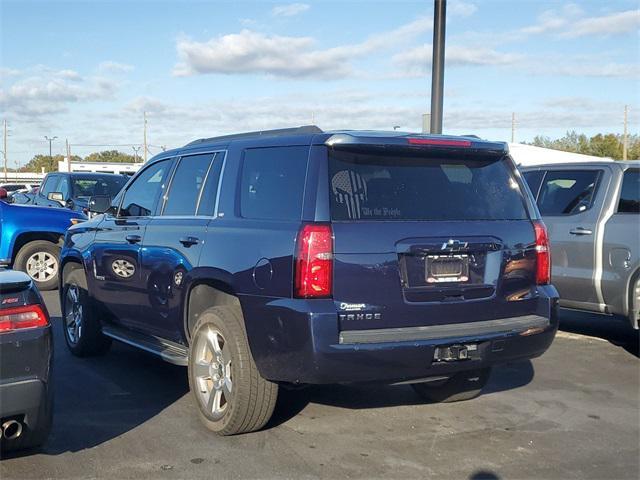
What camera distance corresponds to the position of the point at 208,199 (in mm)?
5242

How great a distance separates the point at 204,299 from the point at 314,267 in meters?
1.27

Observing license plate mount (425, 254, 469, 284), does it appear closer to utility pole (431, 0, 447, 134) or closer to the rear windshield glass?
the rear windshield glass

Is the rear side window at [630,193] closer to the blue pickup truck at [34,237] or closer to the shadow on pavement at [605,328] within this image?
the shadow on pavement at [605,328]

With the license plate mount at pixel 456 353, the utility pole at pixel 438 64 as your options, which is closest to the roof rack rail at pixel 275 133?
the license plate mount at pixel 456 353

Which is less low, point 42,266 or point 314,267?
point 314,267

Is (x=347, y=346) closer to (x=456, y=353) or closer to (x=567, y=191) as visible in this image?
(x=456, y=353)

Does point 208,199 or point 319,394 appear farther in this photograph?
point 319,394

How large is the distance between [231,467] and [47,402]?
1107 millimetres

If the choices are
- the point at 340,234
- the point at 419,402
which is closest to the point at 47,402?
the point at 340,234

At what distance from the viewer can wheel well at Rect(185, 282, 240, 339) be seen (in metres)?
4.77

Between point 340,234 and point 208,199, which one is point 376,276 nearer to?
point 340,234

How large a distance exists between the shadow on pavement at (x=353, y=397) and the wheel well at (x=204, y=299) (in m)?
0.91

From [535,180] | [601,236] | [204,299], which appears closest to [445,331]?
[204,299]

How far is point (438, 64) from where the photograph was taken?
10.3 m
